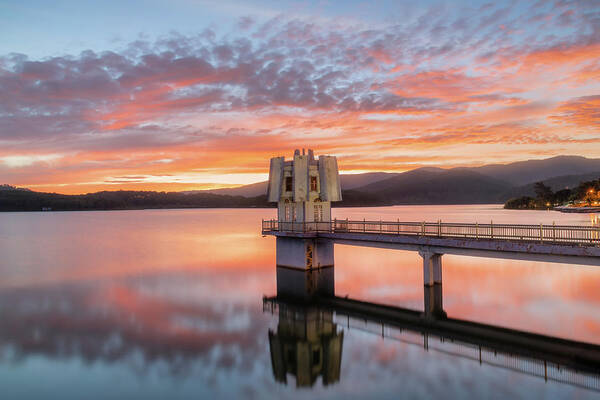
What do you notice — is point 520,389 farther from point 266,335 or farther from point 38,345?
point 38,345

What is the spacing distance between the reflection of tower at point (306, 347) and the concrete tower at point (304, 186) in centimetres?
1013

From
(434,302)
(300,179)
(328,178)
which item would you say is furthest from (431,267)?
(300,179)

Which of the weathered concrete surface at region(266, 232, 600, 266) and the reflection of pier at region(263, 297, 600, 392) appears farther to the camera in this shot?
the weathered concrete surface at region(266, 232, 600, 266)

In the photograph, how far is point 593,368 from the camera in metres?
16.2

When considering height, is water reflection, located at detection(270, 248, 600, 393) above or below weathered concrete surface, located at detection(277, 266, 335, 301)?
below

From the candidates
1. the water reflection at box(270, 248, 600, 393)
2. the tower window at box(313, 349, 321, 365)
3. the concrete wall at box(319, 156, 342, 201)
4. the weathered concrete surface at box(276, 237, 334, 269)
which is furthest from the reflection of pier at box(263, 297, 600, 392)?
the concrete wall at box(319, 156, 342, 201)

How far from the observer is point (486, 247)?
23.3 metres

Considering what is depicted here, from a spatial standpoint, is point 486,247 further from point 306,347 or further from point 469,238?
point 306,347

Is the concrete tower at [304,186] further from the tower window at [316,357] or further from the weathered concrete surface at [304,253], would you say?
the tower window at [316,357]

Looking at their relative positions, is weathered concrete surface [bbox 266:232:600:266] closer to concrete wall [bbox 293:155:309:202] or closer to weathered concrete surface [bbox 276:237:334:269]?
weathered concrete surface [bbox 276:237:334:269]

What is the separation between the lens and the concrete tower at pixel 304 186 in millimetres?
34125

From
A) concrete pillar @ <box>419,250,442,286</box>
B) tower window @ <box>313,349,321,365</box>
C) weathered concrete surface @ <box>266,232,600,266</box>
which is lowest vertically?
tower window @ <box>313,349,321,365</box>

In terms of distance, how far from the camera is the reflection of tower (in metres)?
18.2

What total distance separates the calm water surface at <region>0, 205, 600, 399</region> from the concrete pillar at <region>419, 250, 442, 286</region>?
148cm
